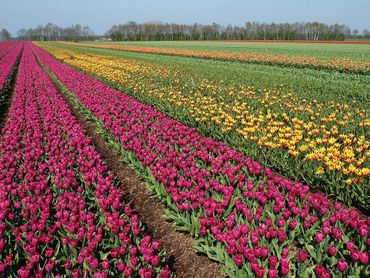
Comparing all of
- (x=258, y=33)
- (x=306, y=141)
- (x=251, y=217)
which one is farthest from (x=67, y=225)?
(x=258, y=33)

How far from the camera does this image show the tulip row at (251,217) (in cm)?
379

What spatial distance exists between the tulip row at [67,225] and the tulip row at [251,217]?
2.47ft

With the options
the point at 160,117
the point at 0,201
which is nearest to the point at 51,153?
the point at 0,201

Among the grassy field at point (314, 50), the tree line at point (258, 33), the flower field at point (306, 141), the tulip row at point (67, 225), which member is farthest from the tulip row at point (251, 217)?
the tree line at point (258, 33)

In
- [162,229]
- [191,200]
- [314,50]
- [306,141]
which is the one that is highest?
[314,50]

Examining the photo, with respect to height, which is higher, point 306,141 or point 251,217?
point 306,141

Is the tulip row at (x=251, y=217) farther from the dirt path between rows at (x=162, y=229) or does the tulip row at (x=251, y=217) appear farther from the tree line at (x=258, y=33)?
the tree line at (x=258, y=33)

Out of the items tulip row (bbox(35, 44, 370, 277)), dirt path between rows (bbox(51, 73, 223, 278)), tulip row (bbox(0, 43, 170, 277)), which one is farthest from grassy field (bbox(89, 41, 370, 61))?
tulip row (bbox(0, 43, 170, 277))

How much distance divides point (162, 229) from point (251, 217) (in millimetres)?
1650

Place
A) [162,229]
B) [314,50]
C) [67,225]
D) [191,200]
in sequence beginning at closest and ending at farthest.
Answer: [67,225] < [191,200] < [162,229] < [314,50]

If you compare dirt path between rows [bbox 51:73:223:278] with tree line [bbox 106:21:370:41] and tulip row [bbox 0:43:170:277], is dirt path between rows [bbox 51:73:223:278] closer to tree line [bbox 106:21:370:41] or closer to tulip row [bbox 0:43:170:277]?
tulip row [bbox 0:43:170:277]

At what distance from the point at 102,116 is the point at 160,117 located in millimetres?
1790

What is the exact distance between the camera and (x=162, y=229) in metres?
5.54

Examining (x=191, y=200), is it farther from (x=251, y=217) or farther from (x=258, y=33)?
(x=258, y=33)
